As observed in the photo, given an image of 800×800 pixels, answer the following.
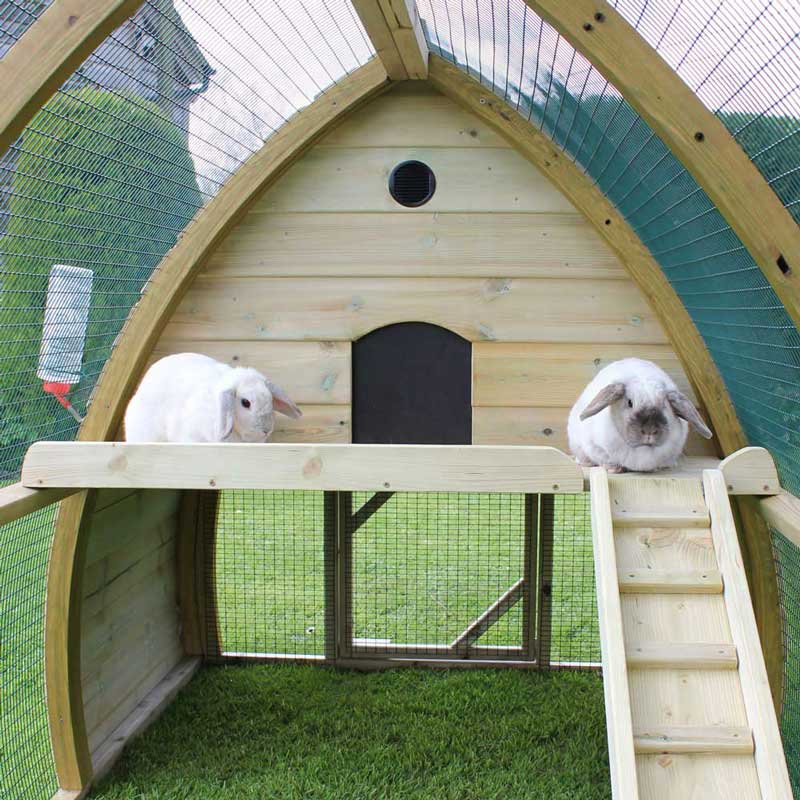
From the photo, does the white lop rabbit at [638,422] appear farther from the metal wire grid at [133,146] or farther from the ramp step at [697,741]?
the metal wire grid at [133,146]

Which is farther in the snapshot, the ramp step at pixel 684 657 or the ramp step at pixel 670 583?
the ramp step at pixel 670 583

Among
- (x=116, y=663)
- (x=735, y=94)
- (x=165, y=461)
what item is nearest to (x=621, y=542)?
(x=735, y=94)

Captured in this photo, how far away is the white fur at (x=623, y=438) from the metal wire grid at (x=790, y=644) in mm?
554

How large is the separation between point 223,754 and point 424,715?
3.13 ft

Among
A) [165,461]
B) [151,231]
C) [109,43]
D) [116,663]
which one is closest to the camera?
[109,43]

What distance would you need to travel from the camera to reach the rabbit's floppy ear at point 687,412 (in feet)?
9.64

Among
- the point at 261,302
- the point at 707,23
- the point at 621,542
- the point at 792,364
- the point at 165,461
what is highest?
the point at 707,23

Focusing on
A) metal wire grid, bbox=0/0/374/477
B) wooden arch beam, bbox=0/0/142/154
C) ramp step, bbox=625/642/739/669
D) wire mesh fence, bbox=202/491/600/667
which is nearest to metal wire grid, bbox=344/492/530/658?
wire mesh fence, bbox=202/491/600/667

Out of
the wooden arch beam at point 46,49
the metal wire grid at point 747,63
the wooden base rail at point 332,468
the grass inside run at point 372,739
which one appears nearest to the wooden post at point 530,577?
the grass inside run at point 372,739

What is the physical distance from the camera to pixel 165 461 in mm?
2881

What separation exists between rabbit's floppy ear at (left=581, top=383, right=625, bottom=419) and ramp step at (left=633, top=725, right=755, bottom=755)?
1.03m

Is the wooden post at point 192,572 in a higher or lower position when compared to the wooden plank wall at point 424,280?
lower

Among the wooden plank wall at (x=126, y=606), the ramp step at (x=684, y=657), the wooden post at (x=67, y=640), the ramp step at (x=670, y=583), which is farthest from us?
the wooden plank wall at (x=126, y=606)

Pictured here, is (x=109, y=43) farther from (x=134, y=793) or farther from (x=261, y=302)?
(x=134, y=793)
